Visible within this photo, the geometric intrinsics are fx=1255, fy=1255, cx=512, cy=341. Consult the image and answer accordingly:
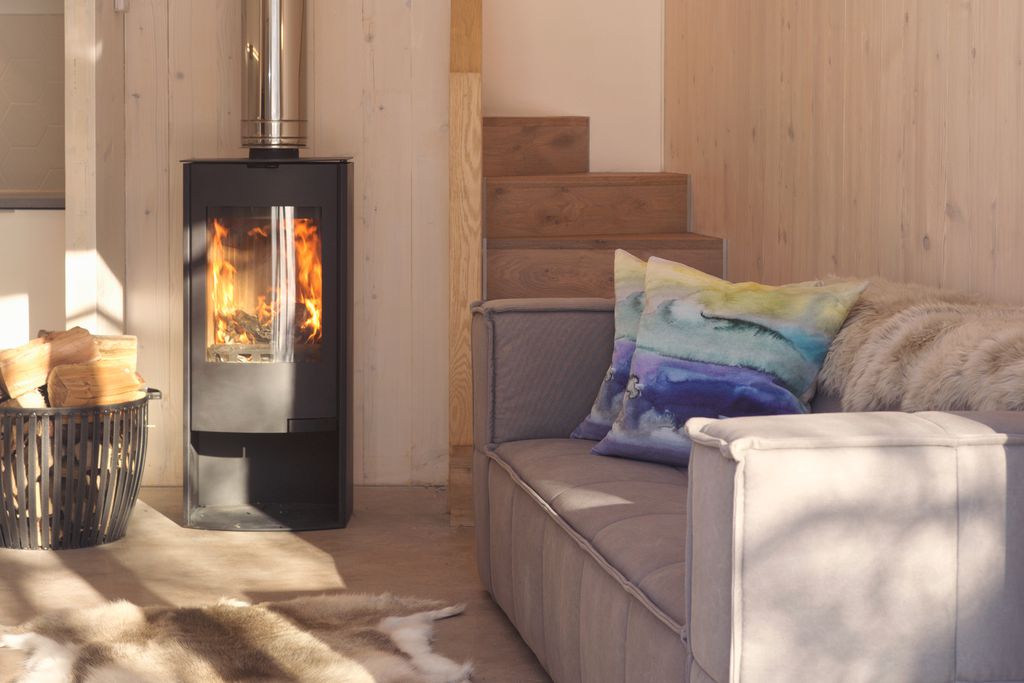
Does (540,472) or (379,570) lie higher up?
(540,472)

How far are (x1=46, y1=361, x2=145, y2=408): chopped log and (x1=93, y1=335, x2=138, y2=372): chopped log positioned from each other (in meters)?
0.15

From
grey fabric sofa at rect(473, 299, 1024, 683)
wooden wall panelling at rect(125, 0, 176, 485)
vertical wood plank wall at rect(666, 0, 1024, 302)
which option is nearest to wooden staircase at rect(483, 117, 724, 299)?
vertical wood plank wall at rect(666, 0, 1024, 302)

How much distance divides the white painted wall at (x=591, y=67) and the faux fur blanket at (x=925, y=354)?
259cm

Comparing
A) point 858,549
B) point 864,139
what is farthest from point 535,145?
point 858,549

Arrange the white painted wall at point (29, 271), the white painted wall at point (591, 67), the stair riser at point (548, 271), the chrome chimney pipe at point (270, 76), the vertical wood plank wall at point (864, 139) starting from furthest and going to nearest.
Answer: the white painted wall at point (591, 67) → the white painted wall at point (29, 271) → the stair riser at point (548, 271) → the chrome chimney pipe at point (270, 76) → the vertical wood plank wall at point (864, 139)

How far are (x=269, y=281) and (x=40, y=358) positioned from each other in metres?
0.69

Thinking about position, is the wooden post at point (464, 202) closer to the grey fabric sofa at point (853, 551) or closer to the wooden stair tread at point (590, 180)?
the wooden stair tread at point (590, 180)

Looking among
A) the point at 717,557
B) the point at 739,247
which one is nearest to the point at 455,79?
the point at 739,247

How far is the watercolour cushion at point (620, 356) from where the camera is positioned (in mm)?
2756

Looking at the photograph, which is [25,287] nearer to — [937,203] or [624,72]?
[624,72]

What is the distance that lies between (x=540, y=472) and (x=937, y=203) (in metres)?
1.03

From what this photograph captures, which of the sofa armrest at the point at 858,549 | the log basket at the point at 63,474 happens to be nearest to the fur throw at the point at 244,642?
the log basket at the point at 63,474

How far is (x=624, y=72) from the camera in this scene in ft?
16.8

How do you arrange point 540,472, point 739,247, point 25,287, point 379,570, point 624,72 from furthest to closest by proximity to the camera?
point 624,72 → point 25,287 → point 739,247 → point 379,570 → point 540,472
